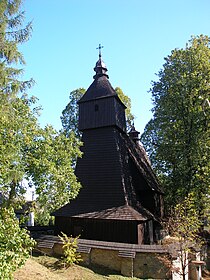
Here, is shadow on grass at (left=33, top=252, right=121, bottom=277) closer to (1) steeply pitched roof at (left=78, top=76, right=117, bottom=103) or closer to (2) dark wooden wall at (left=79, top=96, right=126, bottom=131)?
(2) dark wooden wall at (left=79, top=96, right=126, bottom=131)

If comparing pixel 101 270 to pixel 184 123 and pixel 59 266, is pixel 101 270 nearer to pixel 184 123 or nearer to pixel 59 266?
pixel 59 266

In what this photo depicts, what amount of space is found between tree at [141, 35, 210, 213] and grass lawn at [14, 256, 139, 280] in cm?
958

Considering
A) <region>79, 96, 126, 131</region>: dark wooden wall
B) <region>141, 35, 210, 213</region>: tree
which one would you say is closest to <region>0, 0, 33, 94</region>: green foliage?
<region>79, 96, 126, 131</region>: dark wooden wall

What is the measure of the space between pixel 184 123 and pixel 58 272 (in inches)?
567

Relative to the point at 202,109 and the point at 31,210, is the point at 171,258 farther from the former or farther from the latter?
the point at 202,109

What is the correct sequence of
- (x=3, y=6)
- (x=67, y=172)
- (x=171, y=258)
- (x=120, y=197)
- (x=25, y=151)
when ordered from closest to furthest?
(x=171, y=258), (x=3, y=6), (x=25, y=151), (x=67, y=172), (x=120, y=197)

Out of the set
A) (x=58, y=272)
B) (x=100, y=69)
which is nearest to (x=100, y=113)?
(x=100, y=69)

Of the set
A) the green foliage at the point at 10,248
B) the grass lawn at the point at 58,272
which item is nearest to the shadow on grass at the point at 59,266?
the grass lawn at the point at 58,272

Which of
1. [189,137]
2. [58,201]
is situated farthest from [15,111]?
[189,137]

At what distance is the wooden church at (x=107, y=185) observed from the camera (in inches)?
538

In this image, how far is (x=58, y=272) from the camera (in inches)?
401

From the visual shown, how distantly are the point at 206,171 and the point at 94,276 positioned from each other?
11.8 metres

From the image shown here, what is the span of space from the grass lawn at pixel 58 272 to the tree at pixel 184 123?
958 cm

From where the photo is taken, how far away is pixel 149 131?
22.2 m
